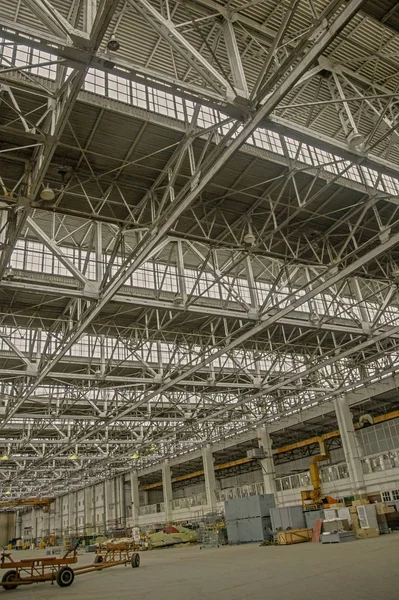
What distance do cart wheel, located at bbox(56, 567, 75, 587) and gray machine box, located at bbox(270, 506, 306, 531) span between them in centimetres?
1907

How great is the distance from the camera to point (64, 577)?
55.6ft

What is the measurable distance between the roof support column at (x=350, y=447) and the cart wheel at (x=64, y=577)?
88.1 feet

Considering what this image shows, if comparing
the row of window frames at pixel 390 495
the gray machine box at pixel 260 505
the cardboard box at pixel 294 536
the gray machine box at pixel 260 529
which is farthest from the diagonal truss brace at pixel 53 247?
the row of window frames at pixel 390 495

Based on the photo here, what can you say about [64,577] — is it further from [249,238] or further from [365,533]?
[365,533]

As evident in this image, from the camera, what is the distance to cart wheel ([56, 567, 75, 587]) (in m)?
16.8

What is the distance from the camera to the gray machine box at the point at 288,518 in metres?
32.1

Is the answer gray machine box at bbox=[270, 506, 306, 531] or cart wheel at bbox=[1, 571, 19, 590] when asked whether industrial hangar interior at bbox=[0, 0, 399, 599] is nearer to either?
cart wheel at bbox=[1, 571, 19, 590]

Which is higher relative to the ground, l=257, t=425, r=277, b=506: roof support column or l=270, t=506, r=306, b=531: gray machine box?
l=257, t=425, r=277, b=506: roof support column

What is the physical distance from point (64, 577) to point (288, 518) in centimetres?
1951

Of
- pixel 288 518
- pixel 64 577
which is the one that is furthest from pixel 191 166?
pixel 288 518

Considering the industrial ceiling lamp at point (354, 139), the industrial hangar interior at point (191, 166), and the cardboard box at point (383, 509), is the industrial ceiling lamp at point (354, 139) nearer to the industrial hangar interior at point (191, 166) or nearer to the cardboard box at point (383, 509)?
the industrial hangar interior at point (191, 166)

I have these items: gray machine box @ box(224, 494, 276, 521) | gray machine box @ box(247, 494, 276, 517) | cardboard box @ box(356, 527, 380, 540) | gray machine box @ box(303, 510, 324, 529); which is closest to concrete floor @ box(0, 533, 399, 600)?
cardboard box @ box(356, 527, 380, 540)

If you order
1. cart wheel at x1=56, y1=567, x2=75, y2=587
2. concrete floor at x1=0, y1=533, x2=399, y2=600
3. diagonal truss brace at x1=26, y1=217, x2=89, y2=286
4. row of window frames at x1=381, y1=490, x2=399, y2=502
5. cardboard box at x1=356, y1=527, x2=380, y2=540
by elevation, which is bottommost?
cardboard box at x1=356, y1=527, x2=380, y2=540

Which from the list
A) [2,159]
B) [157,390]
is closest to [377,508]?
[157,390]
